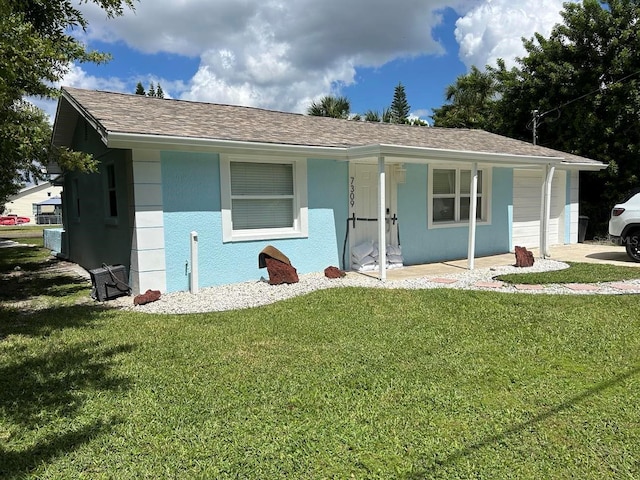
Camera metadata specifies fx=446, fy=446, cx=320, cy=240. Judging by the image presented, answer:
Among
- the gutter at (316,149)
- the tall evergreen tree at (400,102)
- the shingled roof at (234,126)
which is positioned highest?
the tall evergreen tree at (400,102)

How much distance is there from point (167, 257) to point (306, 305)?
9.17ft

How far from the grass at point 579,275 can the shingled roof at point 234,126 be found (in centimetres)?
305

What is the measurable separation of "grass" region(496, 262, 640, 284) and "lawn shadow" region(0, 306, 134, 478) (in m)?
6.90

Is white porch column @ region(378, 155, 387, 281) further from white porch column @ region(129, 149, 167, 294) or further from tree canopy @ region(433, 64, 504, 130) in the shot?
tree canopy @ region(433, 64, 504, 130)

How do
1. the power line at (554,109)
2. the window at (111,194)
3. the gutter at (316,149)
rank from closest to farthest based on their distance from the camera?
the gutter at (316,149)
the window at (111,194)
the power line at (554,109)

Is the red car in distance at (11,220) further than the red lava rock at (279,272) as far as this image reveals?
Yes

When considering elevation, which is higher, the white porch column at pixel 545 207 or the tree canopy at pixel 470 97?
the tree canopy at pixel 470 97

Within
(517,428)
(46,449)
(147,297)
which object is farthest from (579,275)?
(46,449)

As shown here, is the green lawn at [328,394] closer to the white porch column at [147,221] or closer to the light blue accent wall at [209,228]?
the white porch column at [147,221]

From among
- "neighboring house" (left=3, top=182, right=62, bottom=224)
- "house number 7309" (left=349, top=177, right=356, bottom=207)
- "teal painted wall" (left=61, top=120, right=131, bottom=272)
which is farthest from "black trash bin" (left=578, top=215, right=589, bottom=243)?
"neighboring house" (left=3, top=182, right=62, bottom=224)

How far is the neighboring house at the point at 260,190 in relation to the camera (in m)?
7.75

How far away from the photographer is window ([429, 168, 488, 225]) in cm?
1116

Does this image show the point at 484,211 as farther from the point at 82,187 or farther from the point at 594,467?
the point at 82,187

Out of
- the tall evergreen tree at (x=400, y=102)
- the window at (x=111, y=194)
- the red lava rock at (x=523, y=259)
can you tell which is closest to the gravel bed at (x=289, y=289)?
the red lava rock at (x=523, y=259)
